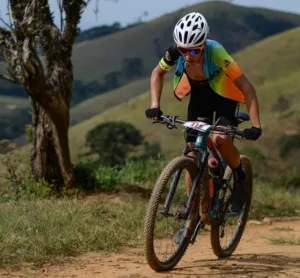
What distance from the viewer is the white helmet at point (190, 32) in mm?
5336

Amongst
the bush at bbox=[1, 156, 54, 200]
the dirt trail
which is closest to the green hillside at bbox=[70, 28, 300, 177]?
the bush at bbox=[1, 156, 54, 200]

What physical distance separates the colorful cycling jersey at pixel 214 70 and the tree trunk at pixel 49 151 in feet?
14.4

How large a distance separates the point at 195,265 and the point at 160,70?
5.02ft

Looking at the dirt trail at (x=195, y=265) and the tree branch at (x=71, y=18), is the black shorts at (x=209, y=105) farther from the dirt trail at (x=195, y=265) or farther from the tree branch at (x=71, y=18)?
the tree branch at (x=71, y=18)

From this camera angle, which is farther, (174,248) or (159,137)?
(159,137)

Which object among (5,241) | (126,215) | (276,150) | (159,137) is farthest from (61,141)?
(159,137)

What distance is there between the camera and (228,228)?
23.4 feet

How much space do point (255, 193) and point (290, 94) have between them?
7813 cm

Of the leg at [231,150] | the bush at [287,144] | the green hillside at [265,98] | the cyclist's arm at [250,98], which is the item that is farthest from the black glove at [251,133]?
the green hillside at [265,98]

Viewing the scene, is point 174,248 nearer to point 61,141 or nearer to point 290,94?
point 61,141

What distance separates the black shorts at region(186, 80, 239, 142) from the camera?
5.81m

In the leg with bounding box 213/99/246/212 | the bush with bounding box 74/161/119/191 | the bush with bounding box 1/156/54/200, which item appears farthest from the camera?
the bush with bounding box 74/161/119/191

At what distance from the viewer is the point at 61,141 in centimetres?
1004

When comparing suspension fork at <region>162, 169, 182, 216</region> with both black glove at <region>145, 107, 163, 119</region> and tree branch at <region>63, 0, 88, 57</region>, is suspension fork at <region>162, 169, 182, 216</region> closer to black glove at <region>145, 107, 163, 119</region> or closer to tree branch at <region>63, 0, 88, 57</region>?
black glove at <region>145, 107, 163, 119</region>
